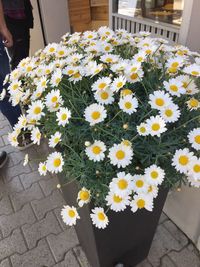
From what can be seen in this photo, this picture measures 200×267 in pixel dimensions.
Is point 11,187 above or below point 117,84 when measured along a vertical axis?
below

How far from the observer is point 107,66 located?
3.33 ft

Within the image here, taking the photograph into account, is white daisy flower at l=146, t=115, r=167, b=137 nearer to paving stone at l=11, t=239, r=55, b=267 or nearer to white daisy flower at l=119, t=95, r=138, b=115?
white daisy flower at l=119, t=95, r=138, b=115

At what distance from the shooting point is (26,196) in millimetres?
1950

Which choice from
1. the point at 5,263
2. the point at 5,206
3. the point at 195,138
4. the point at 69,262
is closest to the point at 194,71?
the point at 195,138

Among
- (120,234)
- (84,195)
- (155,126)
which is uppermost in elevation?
(155,126)

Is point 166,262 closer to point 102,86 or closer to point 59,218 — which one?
point 59,218

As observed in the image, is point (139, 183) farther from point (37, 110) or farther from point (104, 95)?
point (37, 110)

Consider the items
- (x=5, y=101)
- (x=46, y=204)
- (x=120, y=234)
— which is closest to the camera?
(x=120, y=234)

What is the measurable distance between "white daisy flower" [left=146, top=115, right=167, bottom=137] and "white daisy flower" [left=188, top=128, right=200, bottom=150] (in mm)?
106

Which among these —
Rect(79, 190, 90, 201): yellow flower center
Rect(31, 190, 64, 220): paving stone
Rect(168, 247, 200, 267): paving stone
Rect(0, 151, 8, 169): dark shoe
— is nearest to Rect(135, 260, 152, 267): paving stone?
Rect(168, 247, 200, 267): paving stone

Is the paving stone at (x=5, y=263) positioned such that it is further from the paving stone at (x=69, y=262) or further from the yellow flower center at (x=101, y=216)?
the yellow flower center at (x=101, y=216)

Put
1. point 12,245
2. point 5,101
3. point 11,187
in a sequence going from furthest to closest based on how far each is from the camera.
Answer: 1. point 5,101
2. point 11,187
3. point 12,245

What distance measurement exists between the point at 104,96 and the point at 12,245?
1260mm

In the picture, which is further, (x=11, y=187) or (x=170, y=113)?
(x=11, y=187)
